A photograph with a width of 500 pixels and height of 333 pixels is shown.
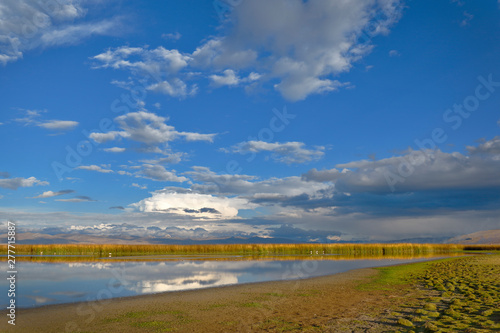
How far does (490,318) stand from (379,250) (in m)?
79.8

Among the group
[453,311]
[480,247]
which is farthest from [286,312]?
[480,247]

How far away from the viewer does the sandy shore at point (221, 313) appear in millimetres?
11969

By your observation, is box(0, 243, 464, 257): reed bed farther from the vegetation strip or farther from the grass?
the grass

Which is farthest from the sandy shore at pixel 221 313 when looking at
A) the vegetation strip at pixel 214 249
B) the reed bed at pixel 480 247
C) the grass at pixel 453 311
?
the reed bed at pixel 480 247

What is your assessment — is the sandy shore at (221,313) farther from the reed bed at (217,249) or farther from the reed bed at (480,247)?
the reed bed at (480,247)

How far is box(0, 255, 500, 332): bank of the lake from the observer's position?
11.4 metres

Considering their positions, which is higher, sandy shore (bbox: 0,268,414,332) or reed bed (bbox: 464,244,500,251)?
sandy shore (bbox: 0,268,414,332)

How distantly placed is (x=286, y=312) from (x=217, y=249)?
231 feet

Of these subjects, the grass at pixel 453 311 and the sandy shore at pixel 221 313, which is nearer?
the grass at pixel 453 311

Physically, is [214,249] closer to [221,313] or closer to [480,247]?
[221,313]

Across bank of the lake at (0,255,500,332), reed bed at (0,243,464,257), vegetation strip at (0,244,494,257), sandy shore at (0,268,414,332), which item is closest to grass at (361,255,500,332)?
bank of the lake at (0,255,500,332)

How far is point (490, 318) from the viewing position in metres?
11.0

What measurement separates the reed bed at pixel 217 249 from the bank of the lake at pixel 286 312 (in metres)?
60.6

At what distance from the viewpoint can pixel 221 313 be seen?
46.4 ft
